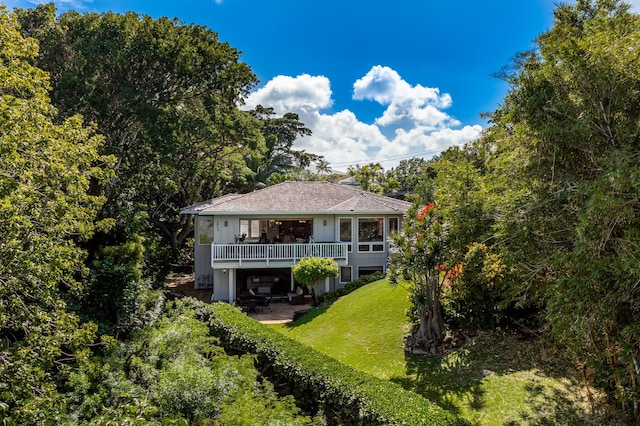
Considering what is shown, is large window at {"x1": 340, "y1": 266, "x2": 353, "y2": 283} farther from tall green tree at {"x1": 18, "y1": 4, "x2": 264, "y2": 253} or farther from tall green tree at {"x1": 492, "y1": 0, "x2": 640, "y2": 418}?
tall green tree at {"x1": 492, "y1": 0, "x2": 640, "y2": 418}

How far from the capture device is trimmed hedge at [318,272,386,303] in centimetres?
1717

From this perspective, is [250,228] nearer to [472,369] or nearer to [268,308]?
[268,308]

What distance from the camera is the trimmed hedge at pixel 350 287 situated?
56.3 feet

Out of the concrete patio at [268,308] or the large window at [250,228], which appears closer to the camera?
the concrete patio at [268,308]

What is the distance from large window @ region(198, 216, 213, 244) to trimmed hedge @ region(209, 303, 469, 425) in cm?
968

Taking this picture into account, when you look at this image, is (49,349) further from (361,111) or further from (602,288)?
(361,111)

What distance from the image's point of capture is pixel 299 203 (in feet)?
63.8

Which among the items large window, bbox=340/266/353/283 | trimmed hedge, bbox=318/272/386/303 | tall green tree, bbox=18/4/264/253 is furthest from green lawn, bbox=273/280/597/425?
tall green tree, bbox=18/4/264/253

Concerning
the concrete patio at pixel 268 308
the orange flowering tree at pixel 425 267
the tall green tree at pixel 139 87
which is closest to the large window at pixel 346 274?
the concrete patio at pixel 268 308

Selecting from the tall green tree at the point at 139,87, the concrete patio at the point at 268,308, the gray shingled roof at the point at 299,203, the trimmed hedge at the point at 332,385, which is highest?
the tall green tree at the point at 139,87

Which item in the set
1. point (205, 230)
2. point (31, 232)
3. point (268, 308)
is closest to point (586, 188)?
point (31, 232)

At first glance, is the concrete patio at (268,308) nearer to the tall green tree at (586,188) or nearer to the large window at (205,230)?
the large window at (205,230)

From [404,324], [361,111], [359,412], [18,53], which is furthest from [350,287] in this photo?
[361,111]

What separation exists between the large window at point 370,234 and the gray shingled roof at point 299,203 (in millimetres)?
971
